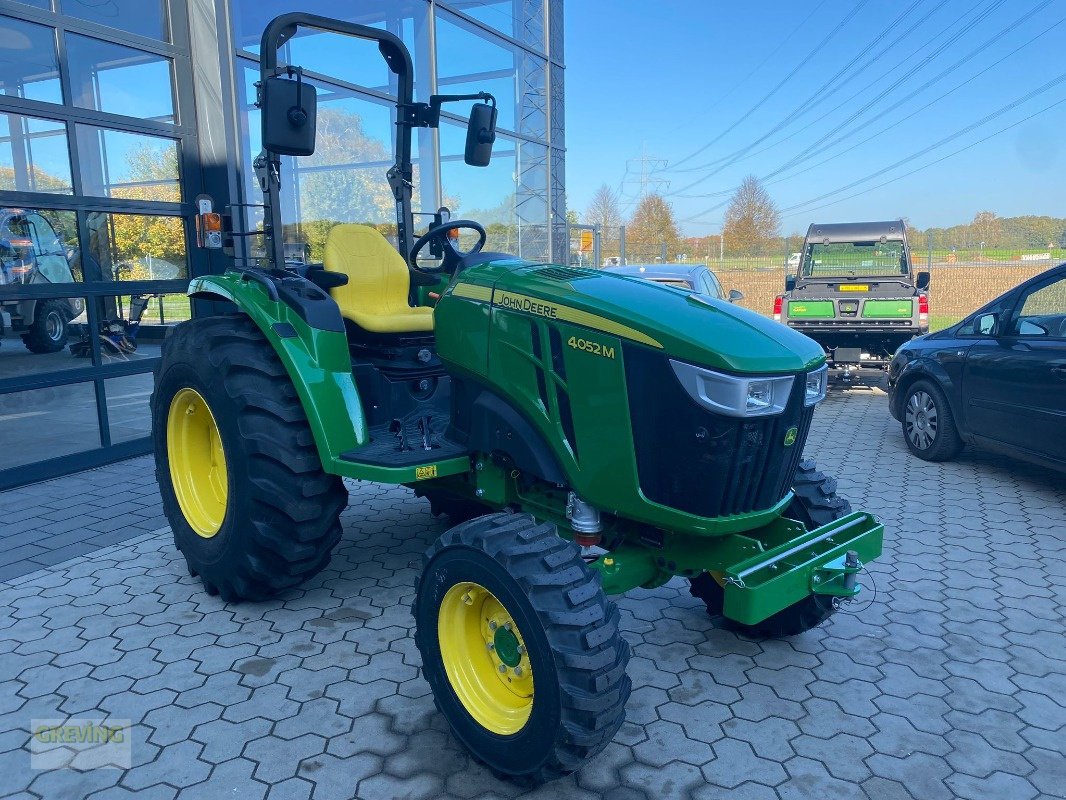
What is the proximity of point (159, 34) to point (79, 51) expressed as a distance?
83cm

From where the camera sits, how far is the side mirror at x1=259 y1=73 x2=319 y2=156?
3.14m

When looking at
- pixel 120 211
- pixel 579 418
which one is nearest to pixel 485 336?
pixel 579 418

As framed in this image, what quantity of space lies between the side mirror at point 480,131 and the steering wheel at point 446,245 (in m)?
0.36

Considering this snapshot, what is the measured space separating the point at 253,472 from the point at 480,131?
201cm

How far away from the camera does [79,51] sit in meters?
5.95

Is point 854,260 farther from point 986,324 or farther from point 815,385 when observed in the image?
point 815,385

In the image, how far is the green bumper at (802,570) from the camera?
8.51 feet

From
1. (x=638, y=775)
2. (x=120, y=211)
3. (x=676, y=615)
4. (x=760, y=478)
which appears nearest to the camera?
(x=638, y=775)

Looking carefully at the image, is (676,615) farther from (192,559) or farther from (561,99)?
(561,99)

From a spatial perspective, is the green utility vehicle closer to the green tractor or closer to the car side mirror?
the car side mirror

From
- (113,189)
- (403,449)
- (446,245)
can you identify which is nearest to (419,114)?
(446,245)

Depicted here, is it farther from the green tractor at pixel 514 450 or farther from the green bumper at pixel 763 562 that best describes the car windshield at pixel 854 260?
the green bumper at pixel 763 562

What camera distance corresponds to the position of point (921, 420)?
6785mm

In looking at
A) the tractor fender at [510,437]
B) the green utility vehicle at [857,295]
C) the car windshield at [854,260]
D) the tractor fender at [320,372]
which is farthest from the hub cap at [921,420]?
the tractor fender at [320,372]
